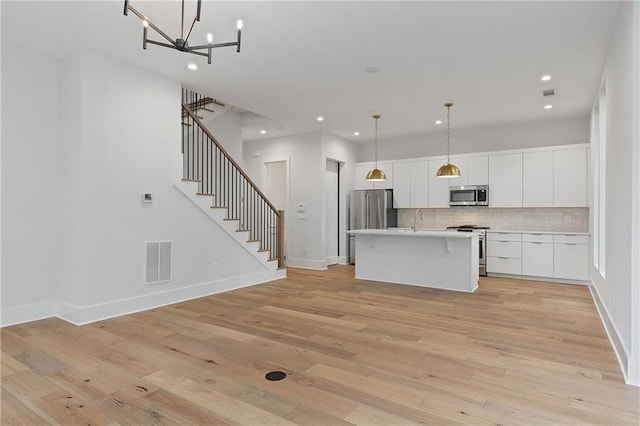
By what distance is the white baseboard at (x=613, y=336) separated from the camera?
2.72m

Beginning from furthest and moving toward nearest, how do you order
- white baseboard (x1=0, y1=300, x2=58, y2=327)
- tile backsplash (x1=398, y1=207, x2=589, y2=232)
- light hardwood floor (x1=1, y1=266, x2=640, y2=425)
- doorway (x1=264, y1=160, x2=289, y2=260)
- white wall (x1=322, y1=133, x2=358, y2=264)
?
doorway (x1=264, y1=160, x2=289, y2=260) < white wall (x1=322, y1=133, x2=358, y2=264) < tile backsplash (x1=398, y1=207, x2=589, y2=232) < white baseboard (x1=0, y1=300, x2=58, y2=327) < light hardwood floor (x1=1, y1=266, x2=640, y2=425)

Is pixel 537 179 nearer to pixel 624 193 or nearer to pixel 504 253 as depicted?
pixel 504 253

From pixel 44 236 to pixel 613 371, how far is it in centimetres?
572

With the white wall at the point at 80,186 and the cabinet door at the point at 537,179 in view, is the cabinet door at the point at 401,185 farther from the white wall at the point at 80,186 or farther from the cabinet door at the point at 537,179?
the white wall at the point at 80,186

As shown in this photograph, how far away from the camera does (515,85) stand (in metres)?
5.02

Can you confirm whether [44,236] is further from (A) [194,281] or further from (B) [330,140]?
(B) [330,140]

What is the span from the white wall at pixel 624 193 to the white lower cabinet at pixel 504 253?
276 cm

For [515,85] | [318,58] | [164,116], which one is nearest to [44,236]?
[164,116]

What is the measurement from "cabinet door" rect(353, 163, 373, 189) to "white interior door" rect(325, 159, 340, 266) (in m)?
0.47

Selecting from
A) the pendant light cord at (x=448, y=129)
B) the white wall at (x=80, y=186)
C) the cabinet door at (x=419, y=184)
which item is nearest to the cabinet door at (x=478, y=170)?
the pendant light cord at (x=448, y=129)

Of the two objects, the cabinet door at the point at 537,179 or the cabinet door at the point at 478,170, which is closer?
the cabinet door at the point at 537,179

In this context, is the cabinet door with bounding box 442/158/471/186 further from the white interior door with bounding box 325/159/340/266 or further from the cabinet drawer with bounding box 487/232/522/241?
the white interior door with bounding box 325/159/340/266

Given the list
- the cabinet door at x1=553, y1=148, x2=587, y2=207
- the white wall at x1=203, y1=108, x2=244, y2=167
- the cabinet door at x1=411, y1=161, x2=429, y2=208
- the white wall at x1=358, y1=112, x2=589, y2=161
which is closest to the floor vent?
the white wall at x1=203, y1=108, x2=244, y2=167

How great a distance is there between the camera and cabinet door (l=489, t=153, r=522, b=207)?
684cm
